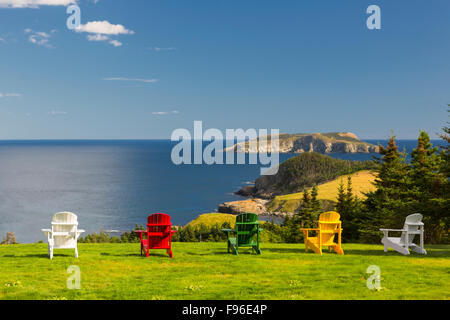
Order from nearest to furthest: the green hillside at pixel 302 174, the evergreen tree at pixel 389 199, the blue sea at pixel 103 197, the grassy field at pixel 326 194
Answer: the evergreen tree at pixel 389 199 → the blue sea at pixel 103 197 → the grassy field at pixel 326 194 → the green hillside at pixel 302 174

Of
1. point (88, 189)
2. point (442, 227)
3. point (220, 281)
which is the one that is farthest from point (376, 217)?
point (88, 189)

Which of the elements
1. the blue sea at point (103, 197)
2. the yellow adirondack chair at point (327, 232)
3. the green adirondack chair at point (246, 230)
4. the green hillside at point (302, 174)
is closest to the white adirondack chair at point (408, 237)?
the yellow adirondack chair at point (327, 232)

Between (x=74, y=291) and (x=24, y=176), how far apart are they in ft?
649

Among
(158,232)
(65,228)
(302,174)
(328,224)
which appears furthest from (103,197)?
(328,224)

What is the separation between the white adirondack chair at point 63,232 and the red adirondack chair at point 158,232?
2.02 m

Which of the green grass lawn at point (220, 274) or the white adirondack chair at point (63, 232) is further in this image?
the white adirondack chair at point (63, 232)

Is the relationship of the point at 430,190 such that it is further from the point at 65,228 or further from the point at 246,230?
the point at 65,228

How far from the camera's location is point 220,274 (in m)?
9.10

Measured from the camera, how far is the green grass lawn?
7.32m

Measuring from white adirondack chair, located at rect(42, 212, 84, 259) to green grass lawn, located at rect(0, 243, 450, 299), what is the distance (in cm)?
44

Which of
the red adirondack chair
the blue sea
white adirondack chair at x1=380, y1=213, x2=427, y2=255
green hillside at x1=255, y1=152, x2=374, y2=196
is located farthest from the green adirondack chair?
green hillside at x1=255, y1=152, x2=374, y2=196

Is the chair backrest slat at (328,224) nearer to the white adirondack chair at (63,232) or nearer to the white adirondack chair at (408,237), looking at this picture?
the white adirondack chair at (408,237)

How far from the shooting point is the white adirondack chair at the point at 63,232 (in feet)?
36.3

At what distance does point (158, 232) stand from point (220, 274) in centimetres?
306
